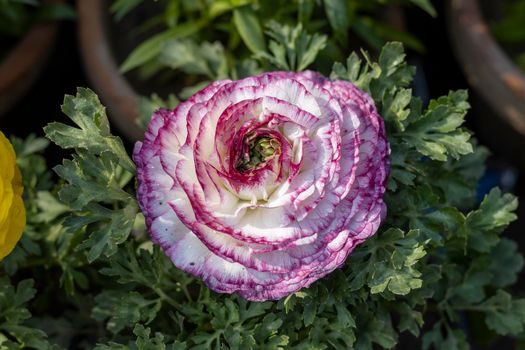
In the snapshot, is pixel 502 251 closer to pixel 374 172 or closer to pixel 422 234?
pixel 422 234

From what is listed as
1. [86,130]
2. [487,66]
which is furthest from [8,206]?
[487,66]

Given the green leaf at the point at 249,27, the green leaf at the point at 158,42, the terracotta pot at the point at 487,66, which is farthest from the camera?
the terracotta pot at the point at 487,66

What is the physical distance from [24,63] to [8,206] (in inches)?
24.9

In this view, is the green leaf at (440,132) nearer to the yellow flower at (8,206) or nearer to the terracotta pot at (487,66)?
the yellow flower at (8,206)

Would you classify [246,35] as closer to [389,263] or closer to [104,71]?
[104,71]

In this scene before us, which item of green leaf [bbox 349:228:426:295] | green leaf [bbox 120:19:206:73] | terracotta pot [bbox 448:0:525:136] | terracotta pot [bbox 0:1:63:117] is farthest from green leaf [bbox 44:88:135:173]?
terracotta pot [bbox 448:0:525:136]

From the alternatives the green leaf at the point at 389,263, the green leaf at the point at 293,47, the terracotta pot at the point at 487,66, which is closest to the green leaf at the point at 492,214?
the green leaf at the point at 389,263

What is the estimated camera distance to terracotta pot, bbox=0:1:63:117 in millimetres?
1273

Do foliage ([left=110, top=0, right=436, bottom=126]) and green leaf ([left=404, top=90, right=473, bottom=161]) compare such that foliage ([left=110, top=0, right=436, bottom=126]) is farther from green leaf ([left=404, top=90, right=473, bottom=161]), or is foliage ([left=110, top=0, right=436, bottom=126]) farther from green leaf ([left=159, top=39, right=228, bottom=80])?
green leaf ([left=404, top=90, right=473, bottom=161])

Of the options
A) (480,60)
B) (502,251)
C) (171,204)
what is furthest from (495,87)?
(171,204)

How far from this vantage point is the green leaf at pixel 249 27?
41.4 inches

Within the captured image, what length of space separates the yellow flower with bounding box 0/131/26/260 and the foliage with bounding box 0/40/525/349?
0.04 metres

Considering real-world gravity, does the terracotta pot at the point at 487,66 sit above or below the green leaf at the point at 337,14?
below

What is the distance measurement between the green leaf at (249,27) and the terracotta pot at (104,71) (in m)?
0.24
